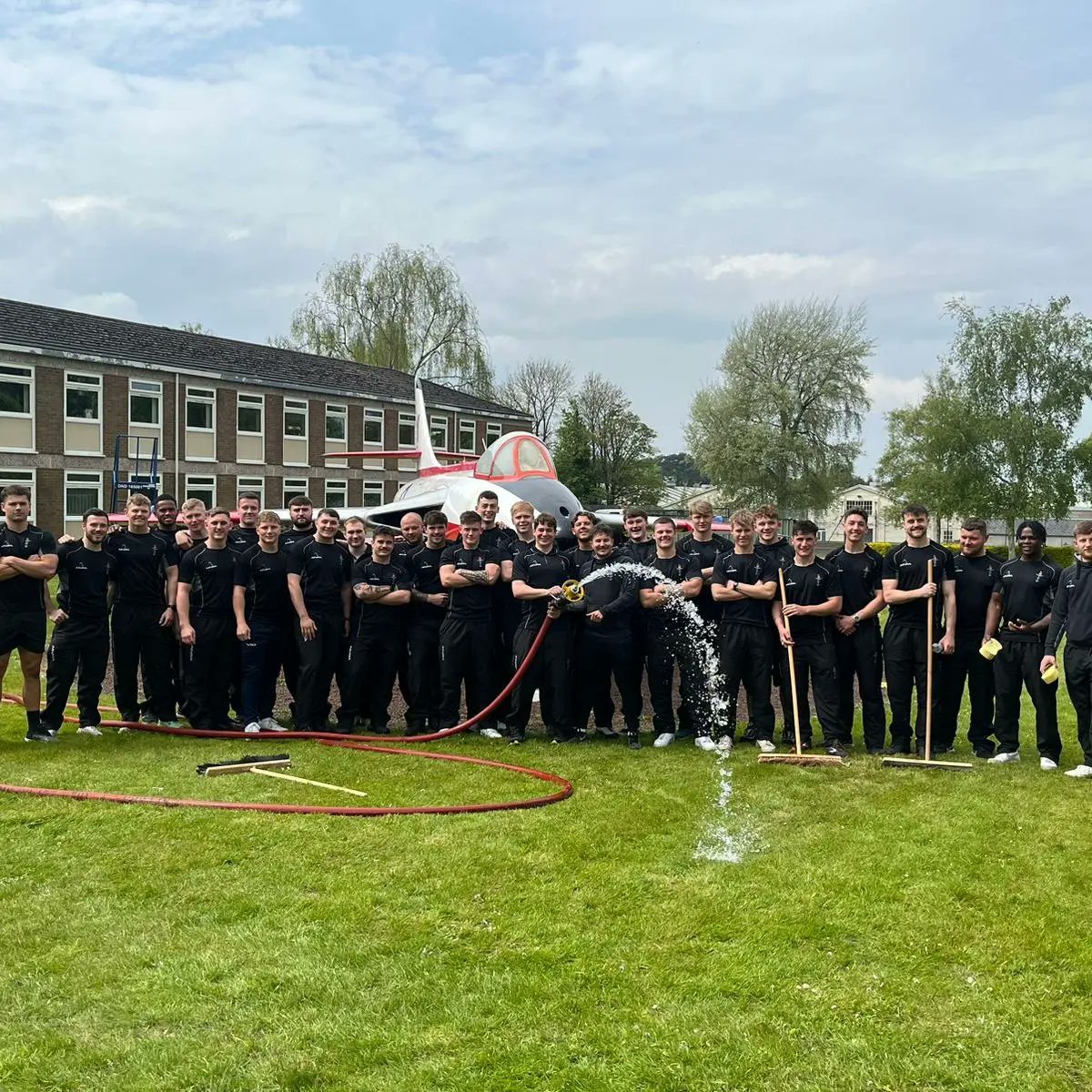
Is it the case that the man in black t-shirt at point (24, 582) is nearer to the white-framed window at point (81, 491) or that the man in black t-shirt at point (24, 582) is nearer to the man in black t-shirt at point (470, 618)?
the man in black t-shirt at point (470, 618)

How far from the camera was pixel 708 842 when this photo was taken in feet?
19.0

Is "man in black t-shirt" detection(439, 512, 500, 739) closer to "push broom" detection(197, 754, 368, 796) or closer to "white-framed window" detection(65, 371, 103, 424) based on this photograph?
"push broom" detection(197, 754, 368, 796)

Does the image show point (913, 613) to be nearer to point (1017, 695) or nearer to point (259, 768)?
point (1017, 695)

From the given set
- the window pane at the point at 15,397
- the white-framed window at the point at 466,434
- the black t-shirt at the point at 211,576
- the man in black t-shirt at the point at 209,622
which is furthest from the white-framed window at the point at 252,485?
the black t-shirt at the point at 211,576

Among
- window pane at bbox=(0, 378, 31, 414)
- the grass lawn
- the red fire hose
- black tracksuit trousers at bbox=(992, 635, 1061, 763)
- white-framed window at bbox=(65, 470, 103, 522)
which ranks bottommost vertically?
the grass lawn

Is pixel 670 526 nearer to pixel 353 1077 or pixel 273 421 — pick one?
pixel 353 1077

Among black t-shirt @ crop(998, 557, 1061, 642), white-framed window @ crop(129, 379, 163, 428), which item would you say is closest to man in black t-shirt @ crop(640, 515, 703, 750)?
black t-shirt @ crop(998, 557, 1061, 642)

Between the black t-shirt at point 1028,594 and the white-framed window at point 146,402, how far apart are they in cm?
2904

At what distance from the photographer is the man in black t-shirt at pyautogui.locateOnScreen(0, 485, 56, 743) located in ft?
26.5

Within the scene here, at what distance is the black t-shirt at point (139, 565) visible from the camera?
873 cm

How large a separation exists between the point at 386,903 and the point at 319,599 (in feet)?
14.7

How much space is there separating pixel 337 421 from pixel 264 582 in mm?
31331

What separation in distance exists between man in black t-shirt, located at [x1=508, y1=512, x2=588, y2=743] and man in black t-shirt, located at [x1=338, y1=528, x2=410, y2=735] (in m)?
1.06

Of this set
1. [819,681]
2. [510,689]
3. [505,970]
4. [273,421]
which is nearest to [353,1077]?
[505,970]
